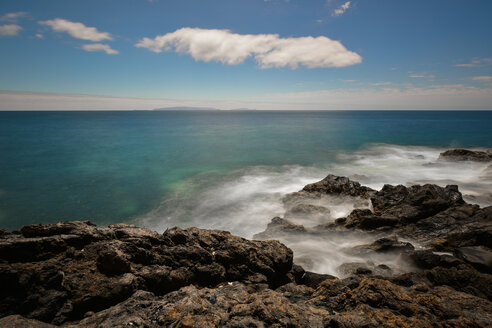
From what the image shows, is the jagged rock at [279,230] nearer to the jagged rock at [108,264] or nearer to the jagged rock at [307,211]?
the jagged rock at [307,211]

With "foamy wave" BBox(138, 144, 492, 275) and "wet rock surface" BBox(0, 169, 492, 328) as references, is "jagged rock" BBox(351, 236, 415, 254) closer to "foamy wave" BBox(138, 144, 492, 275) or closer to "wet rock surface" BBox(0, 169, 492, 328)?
"wet rock surface" BBox(0, 169, 492, 328)

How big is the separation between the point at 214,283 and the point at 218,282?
128mm

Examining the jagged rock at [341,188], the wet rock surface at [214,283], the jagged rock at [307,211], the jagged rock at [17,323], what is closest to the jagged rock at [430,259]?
the wet rock surface at [214,283]

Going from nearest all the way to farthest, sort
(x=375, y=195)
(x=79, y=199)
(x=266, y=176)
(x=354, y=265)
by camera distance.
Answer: (x=354, y=265) < (x=375, y=195) < (x=79, y=199) < (x=266, y=176)

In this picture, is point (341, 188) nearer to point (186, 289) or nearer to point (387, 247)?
point (387, 247)

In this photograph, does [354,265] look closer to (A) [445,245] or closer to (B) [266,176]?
(A) [445,245]

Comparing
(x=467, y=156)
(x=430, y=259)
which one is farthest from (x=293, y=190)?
(x=467, y=156)

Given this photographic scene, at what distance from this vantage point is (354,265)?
9.57 m

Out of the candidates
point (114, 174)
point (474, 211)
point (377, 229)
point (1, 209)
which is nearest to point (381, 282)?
point (377, 229)

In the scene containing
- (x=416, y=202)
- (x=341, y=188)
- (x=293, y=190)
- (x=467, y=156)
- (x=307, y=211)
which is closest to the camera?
(x=416, y=202)

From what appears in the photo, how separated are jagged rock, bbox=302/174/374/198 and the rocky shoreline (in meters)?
6.68

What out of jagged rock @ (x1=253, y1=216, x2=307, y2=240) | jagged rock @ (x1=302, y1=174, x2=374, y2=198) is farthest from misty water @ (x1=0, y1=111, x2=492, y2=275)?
jagged rock @ (x1=302, y1=174, x2=374, y2=198)

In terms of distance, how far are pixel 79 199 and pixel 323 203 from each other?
20576mm

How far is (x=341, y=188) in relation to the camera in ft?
58.4
